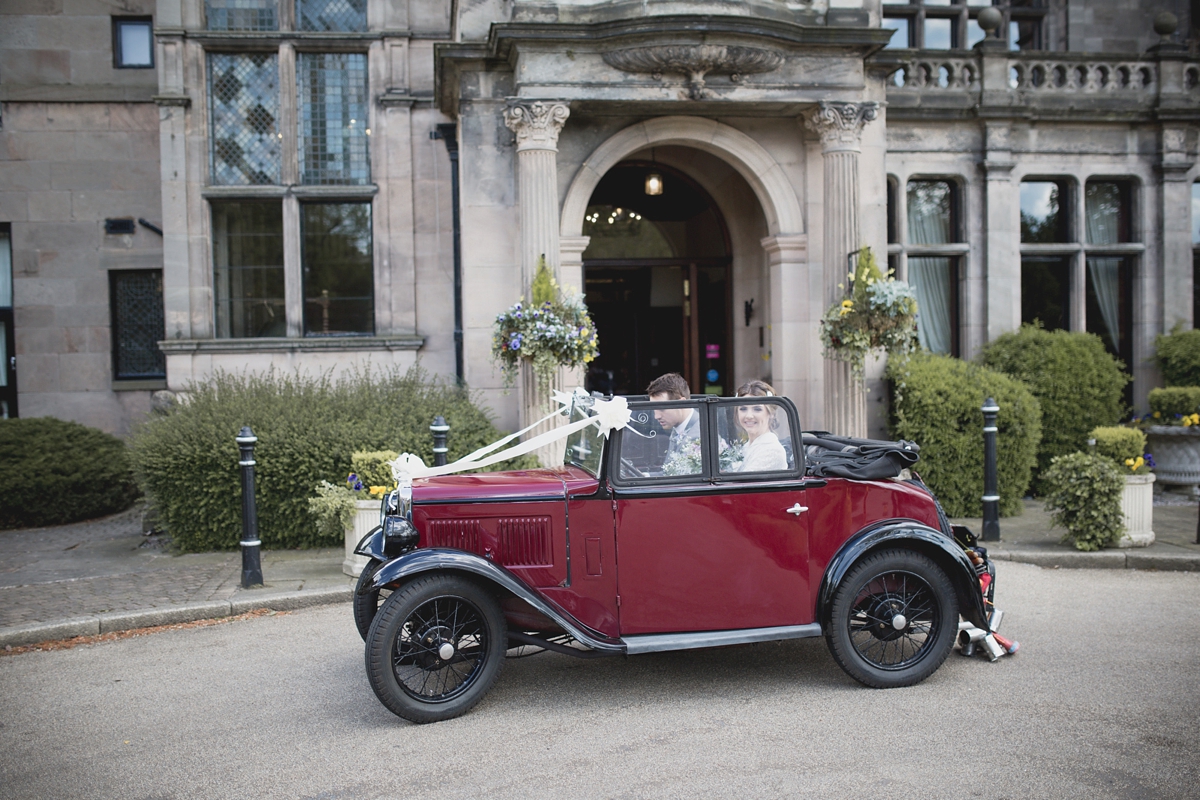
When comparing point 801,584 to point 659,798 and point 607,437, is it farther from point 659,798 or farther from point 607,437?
point 659,798

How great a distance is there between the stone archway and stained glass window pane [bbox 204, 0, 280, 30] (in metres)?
5.11

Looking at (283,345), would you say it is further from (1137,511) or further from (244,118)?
(1137,511)

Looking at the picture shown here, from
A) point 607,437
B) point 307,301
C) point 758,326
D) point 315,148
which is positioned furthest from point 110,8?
point 607,437

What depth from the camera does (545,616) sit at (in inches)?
201

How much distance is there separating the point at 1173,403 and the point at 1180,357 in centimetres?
108

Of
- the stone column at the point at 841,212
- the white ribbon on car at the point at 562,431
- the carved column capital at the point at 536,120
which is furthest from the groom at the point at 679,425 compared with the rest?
the carved column capital at the point at 536,120

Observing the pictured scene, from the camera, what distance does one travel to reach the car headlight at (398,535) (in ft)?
16.3

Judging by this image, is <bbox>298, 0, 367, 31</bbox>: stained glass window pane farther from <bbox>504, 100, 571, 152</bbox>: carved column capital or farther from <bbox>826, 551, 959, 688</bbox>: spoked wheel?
<bbox>826, 551, 959, 688</bbox>: spoked wheel

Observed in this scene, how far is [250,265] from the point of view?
41.9ft

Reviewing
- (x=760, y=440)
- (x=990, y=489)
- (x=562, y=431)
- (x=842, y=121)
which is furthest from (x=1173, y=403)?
(x=562, y=431)

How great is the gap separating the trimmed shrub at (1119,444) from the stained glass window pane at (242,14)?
11237 mm

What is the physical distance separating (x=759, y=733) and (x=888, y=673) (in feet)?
3.43

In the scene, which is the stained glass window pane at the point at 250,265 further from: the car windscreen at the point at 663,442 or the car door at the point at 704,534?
the car door at the point at 704,534

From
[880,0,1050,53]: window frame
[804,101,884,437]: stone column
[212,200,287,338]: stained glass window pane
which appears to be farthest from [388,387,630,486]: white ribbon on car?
[880,0,1050,53]: window frame
